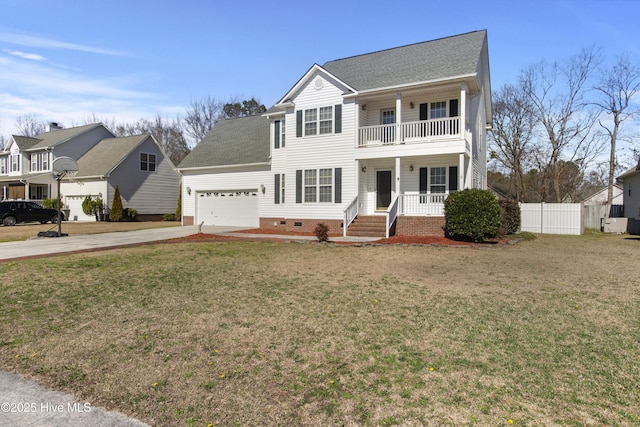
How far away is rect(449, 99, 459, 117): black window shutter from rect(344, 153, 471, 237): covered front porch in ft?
6.22

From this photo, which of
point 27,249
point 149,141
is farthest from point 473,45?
point 149,141

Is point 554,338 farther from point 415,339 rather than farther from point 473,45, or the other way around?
point 473,45

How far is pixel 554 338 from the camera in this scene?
456cm

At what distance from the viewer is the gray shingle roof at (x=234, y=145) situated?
→ 72.4 ft

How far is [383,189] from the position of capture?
18375 mm

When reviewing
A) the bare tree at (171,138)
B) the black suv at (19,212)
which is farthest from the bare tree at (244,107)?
the black suv at (19,212)

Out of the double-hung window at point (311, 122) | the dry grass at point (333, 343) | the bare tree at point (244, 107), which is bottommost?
the dry grass at point (333, 343)

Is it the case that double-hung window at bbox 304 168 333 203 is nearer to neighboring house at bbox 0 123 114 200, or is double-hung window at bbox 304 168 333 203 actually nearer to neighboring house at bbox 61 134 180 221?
neighboring house at bbox 61 134 180 221

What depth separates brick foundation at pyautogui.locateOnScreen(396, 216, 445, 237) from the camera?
15.3 m

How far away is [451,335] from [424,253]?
6.70m

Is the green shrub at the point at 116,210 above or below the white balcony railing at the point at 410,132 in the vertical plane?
below

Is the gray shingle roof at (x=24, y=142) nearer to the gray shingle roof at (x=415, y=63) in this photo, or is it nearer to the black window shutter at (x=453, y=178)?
the gray shingle roof at (x=415, y=63)

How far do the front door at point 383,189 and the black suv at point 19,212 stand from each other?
71.8 ft

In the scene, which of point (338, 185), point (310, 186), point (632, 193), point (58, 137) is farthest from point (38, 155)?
point (632, 193)
